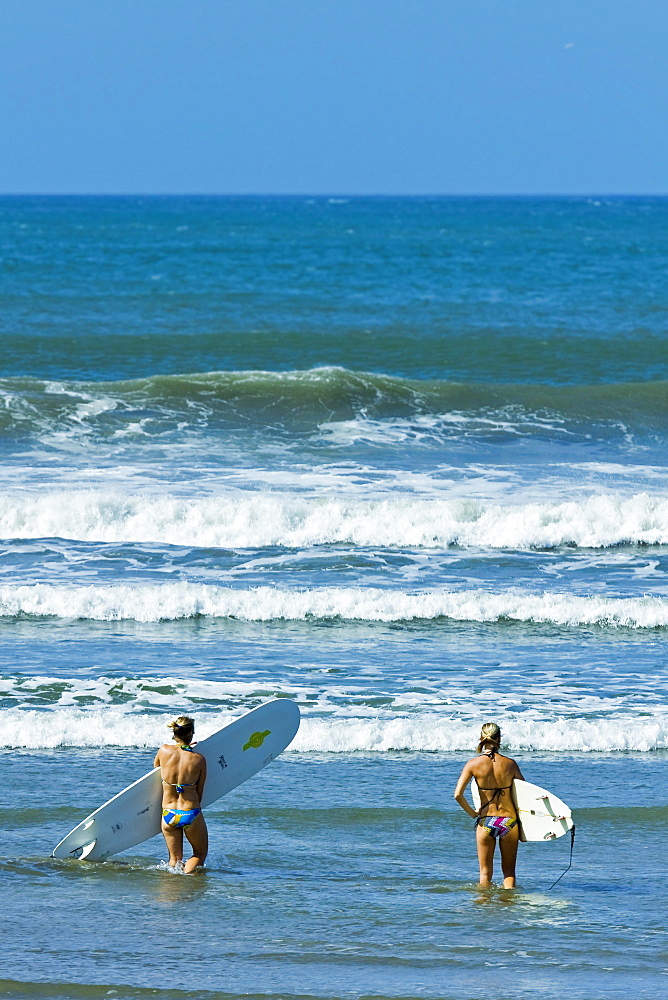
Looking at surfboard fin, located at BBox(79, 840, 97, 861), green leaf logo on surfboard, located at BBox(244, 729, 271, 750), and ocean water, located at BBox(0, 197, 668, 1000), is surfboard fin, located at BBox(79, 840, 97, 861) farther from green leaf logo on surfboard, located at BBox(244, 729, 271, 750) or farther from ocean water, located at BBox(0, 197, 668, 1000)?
green leaf logo on surfboard, located at BBox(244, 729, 271, 750)

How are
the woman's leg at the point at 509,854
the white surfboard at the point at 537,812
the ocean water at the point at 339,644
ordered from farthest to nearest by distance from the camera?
the white surfboard at the point at 537,812 → the woman's leg at the point at 509,854 → the ocean water at the point at 339,644

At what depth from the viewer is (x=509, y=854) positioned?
7.60 metres

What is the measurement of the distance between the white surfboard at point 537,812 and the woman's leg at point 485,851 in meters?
0.23

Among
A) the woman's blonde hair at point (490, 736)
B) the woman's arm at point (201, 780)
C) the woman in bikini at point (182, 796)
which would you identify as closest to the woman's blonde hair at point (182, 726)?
the woman in bikini at point (182, 796)

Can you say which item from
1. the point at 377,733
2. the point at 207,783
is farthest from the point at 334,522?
the point at 207,783

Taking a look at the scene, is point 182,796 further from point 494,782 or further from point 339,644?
point 339,644

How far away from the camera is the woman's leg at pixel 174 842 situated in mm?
7887

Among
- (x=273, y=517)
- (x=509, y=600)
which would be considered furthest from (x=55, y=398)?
(x=509, y=600)

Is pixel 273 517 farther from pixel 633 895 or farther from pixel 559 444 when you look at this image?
pixel 633 895

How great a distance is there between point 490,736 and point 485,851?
27.3 inches

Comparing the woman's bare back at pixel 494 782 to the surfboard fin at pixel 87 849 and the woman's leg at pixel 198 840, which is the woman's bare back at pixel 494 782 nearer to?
the woman's leg at pixel 198 840

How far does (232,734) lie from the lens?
8.59 meters

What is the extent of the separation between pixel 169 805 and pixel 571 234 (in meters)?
90.1

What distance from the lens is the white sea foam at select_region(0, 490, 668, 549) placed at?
54.7 feet
